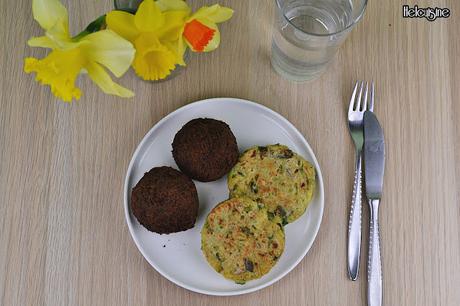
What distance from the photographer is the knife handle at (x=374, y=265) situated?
0.90 m

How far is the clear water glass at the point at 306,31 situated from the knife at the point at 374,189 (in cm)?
15

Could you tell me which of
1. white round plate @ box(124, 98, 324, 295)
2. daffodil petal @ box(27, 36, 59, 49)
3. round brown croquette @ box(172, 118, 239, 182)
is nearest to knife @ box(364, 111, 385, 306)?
white round plate @ box(124, 98, 324, 295)

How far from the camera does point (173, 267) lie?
35.2 inches

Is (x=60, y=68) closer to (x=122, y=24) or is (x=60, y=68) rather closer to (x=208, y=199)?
(x=122, y=24)

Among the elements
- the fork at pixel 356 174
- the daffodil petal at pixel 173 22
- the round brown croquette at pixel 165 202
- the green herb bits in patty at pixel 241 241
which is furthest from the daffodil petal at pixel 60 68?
the fork at pixel 356 174

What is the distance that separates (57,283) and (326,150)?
1.85 feet

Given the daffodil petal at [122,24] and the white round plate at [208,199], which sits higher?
the daffodil petal at [122,24]

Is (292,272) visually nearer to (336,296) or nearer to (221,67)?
(336,296)

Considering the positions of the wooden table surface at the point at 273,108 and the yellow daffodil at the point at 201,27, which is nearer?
the yellow daffodil at the point at 201,27

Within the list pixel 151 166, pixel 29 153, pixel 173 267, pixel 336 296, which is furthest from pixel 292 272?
pixel 29 153

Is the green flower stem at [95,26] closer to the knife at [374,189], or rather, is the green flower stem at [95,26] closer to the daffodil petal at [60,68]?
the daffodil petal at [60,68]

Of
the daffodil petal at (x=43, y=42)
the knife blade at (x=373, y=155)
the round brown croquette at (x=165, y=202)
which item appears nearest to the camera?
the daffodil petal at (x=43, y=42)

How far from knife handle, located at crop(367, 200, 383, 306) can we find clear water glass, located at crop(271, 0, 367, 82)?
0.96 ft

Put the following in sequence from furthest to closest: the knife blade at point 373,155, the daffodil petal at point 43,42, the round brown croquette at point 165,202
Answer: the knife blade at point 373,155
the round brown croquette at point 165,202
the daffodil petal at point 43,42
